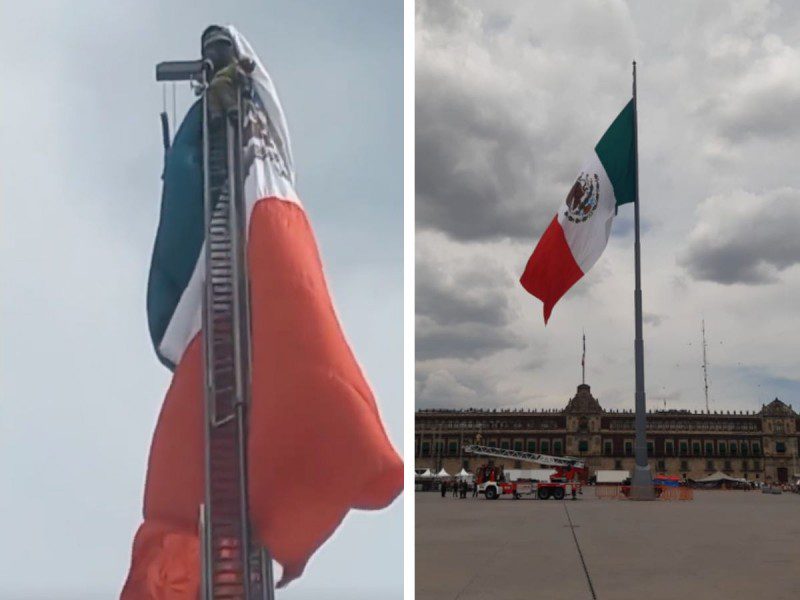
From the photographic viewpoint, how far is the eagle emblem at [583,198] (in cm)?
1156

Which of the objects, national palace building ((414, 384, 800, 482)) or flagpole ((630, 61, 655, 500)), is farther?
national palace building ((414, 384, 800, 482))

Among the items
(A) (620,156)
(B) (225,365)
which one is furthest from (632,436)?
(B) (225,365)

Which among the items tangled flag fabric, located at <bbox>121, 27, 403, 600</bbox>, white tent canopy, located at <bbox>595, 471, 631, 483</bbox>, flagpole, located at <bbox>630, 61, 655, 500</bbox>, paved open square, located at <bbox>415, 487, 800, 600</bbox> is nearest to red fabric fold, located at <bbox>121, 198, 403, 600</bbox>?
tangled flag fabric, located at <bbox>121, 27, 403, 600</bbox>

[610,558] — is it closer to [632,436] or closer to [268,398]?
[268,398]

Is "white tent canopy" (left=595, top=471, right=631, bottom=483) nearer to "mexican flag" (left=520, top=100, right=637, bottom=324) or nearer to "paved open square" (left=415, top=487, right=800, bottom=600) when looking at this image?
"mexican flag" (left=520, top=100, right=637, bottom=324)

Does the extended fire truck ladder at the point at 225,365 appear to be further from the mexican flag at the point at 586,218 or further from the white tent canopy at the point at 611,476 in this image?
the white tent canopy at the point at 611,476

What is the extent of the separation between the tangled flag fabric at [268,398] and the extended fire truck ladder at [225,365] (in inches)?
2.1

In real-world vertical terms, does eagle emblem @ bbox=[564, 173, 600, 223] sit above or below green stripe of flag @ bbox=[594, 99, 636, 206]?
below

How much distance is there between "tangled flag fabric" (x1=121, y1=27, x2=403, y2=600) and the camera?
178 inches

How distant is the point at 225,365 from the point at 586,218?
7.75 m

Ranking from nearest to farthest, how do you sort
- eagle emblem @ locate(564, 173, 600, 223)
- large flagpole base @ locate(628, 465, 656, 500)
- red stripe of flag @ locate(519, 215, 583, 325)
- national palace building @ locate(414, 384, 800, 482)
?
red stripe of flag @ locate(519, 215, 583, 325), eagle emblem @ locate(564, 173, 600, 223), large flagpole base @ locate(628, 465, 656, 500), national palace building @ locate(414, 384, 800, 482)

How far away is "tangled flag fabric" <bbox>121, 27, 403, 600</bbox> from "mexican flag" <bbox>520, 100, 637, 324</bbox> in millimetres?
5472

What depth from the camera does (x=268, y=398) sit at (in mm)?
4594

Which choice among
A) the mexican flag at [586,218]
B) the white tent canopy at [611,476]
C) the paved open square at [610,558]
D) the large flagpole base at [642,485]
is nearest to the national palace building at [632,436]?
the white tent canopy at [611,476]
